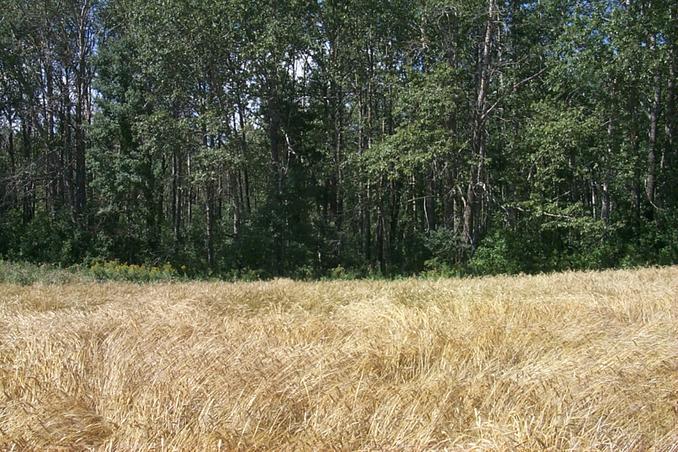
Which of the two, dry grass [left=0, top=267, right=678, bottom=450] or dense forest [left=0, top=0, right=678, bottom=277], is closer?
dry grass [left=0, top=267, right=678, bottom=450]

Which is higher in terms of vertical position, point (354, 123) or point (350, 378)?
point (354, 123)

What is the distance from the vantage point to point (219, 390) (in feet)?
10.8

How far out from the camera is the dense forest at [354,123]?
17.5 m

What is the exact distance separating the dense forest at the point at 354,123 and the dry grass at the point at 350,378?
→ 12.5 m

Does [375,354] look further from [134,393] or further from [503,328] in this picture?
[134,393]

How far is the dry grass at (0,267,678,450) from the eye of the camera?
275 cm

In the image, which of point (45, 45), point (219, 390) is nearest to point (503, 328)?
point (219, 390)

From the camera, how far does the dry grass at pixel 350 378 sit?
2.75 metres

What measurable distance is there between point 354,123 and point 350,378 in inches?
906

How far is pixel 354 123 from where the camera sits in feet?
84.5

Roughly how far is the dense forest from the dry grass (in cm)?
1255

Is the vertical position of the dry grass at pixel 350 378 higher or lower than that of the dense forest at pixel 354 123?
lower

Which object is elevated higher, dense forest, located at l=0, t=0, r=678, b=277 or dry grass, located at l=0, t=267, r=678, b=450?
dense forest, located at l=0, t=0, r=678, b=277

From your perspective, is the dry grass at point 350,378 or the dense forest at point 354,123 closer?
the dry grass at point 350,378
